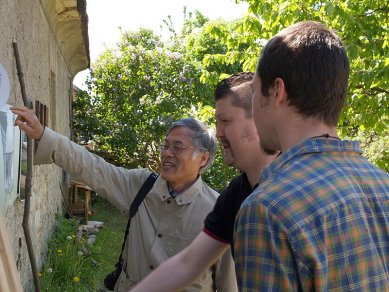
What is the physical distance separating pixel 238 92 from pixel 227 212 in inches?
20.4

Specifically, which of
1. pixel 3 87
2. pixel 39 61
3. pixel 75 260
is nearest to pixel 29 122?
pixel 3 87

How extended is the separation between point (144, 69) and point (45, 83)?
7795mm

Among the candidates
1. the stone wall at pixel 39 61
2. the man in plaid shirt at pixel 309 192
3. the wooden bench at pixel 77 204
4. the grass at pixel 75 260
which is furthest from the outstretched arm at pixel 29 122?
the wooden bench at pixel 77 204

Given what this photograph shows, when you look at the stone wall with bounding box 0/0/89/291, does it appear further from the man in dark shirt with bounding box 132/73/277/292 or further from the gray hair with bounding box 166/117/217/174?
the man in dark shirt with bounding box 132/73/277/292

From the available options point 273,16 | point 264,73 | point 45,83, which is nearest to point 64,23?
point 45,83

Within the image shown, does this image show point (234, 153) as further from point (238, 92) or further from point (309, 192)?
point (309, 192)

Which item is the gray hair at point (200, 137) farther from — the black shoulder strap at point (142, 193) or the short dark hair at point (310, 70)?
the short dark hair at point (310, 70)

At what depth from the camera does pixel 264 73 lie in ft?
4.61

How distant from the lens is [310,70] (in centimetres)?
133

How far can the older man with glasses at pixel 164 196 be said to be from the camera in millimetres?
2766

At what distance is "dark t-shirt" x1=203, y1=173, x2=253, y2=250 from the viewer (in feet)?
6.54

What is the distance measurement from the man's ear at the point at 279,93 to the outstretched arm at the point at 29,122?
1476 millimetres

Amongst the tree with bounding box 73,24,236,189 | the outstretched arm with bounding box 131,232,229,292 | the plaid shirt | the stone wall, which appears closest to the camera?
the plaid shirt

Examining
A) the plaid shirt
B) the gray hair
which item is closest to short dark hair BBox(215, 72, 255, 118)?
the gray hair
